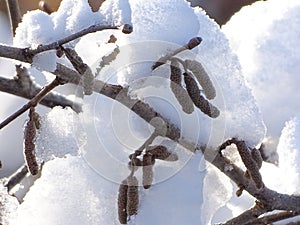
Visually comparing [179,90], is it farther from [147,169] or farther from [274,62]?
[274,62]

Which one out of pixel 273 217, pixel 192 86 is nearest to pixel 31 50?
pixel 192 86

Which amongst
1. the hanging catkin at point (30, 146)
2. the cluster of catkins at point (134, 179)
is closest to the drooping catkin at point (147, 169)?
the cluster of catkins at point (134, 179)

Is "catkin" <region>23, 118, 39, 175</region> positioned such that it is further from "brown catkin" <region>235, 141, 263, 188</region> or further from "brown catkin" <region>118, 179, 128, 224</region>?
"brown catkin" <region>235, 141, 263, 188</region>

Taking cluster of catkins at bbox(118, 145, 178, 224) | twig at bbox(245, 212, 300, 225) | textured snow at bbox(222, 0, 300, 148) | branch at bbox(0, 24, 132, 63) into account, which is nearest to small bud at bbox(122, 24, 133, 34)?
branch at bbox(0, 24, 132, 63)

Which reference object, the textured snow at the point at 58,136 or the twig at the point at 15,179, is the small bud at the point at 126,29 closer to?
the textured snow at the point at 58,136

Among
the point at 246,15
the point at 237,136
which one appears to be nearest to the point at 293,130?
the point at 237,136
